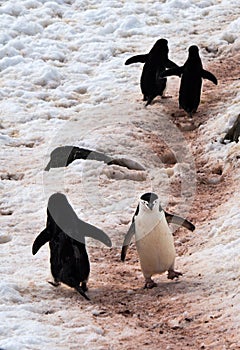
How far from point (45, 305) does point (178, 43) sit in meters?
7.66

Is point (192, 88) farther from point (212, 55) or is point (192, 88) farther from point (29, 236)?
point (29, 236)

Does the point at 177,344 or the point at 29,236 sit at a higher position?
the point at 177,344

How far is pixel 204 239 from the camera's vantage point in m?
8.28

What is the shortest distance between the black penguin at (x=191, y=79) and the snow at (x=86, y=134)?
0.33 m

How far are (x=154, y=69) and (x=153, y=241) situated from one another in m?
4.75

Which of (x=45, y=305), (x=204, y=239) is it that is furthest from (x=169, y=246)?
(x=45, y=305)

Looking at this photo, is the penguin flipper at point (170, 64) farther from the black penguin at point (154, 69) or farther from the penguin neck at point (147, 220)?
Result: the penguin neck at point (147, 220)

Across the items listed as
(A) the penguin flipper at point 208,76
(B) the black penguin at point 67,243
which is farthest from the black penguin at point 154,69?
(B) the black penguin at point 67,243

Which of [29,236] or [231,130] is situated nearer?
[29,236]

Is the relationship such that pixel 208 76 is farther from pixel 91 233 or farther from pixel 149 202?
pixel 91 233

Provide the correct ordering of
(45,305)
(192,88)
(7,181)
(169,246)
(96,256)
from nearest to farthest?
(45,305) < (169,246) < (96,256) < (7,181) < (192,88)

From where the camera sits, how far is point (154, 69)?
11883 mm

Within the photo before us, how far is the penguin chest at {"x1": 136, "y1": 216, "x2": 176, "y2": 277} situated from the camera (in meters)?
7.54

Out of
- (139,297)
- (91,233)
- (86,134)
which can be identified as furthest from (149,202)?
(86,134)
